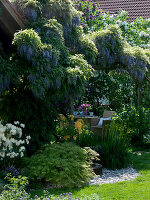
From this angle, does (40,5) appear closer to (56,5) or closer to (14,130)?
(56,5)

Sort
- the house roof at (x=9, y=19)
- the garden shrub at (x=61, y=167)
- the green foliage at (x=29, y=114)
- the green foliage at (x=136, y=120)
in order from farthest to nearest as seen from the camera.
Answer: the green foliage at (x=136, y=120), the green foliage at (x=29, y=114), the house roof at (x=9, y=19), the garden shrub at (x=61, y=167)

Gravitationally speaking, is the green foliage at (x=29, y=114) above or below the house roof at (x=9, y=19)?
below

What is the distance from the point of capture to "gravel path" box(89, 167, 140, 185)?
4828mm

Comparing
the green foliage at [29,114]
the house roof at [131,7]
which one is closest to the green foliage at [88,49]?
the green foliage at [29,114]

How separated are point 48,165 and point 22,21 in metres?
2.91

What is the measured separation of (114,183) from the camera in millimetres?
4672

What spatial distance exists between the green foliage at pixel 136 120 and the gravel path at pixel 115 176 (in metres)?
2.48

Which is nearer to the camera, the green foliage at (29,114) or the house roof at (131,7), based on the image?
the green foliage at (29,114)

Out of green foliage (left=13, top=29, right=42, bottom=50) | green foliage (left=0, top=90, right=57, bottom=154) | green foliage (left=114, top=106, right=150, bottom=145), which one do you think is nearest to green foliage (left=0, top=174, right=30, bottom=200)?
green foliage (left=0, top=90, right=57, bottom=154)

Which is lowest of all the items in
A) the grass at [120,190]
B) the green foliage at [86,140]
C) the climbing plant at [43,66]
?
the grass at [120,190]

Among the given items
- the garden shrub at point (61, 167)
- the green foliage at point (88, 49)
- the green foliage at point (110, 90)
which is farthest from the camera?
the green foliage at point (110, 90)

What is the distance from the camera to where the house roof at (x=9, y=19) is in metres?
5.57

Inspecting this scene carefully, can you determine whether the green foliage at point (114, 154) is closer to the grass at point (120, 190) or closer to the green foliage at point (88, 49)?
the grass at point (120, 190)

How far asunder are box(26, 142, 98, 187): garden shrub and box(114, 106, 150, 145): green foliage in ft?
10.5
